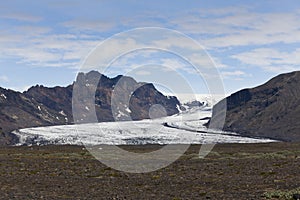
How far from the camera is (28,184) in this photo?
1107 inches

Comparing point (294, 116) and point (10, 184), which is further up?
point (294, 116)

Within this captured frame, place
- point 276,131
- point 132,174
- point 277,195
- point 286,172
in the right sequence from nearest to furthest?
point 277,195 < point 286,172 < point 132,174 < point 276,131

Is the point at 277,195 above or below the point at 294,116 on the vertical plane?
below

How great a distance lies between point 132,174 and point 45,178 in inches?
241

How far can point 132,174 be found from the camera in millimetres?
33656

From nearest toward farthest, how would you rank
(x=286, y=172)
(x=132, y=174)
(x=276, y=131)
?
(x=286, y=172) → (x=132, y=174) → (x=276, y=131)

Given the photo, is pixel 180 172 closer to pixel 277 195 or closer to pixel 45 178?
pixel 45 178

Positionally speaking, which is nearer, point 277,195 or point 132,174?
point 277,195

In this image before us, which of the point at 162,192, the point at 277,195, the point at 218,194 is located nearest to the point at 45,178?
the point at 162,192

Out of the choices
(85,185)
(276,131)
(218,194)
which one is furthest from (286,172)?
(276,131)

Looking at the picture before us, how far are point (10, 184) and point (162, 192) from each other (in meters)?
10.2

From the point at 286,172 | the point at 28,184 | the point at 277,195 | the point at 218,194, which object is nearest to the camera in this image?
the point at 277,195

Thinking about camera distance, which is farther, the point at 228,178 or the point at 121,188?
the point at 228,178

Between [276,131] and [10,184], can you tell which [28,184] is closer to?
[10,184]
